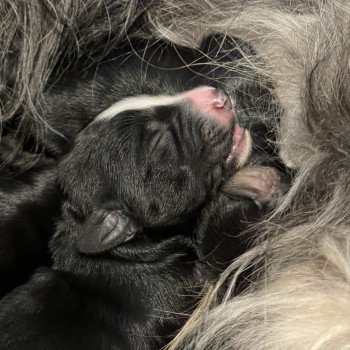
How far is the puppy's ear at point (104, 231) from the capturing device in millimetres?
1170

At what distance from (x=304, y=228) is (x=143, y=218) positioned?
26 cm

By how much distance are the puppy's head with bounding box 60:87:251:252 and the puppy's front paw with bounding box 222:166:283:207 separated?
2cm

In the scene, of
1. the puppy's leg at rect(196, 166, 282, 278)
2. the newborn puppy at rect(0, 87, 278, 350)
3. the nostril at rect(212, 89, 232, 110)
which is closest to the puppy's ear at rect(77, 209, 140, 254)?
the newborn puppy at rect(0, 87, 278, 350)

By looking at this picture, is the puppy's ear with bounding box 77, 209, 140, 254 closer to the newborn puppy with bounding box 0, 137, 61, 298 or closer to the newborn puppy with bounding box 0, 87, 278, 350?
the newborn puppy with bounding box 0, 87, 278, 350

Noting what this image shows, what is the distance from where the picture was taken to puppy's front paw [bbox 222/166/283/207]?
3.86 feet

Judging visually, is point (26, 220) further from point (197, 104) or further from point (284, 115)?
point (284, 115)

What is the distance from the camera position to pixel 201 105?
1.24 metres

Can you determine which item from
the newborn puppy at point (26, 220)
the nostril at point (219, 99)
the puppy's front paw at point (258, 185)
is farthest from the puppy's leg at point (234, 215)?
the newborn puppy at point (26, 220)

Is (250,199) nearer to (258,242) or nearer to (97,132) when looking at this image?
(258,242)

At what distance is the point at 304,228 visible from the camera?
1.09m

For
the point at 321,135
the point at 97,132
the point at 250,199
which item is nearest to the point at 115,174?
the point at 97,132

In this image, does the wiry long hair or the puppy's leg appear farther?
the puppy's leg

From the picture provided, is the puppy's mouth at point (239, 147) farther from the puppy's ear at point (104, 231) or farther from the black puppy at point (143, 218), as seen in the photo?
the puppy's ear at point (104, 231)

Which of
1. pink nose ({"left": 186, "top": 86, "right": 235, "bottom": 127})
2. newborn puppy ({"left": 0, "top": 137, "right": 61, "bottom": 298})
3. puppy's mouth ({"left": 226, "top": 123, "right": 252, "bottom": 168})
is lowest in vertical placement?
newborn puppy ({"left": 0, "top": 137, "right": 61, "bottom": 298})
